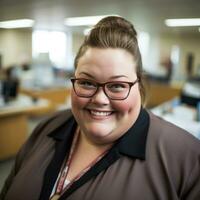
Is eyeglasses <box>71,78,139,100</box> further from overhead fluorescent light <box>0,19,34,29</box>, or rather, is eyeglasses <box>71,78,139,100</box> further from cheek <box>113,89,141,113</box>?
overhead fluorescent light <box>0,19,34,29</box>

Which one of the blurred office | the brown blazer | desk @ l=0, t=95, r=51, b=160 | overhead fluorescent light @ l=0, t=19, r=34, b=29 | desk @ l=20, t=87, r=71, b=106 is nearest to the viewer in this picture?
the brown blazer

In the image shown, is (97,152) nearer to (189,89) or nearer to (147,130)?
(147,130)

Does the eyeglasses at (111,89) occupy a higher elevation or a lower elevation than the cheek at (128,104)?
higher

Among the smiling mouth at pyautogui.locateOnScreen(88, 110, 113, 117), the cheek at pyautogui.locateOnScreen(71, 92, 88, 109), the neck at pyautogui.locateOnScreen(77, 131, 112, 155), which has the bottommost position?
the neck at pyautogui.locateOnScreen(77, 131, 112, 155)

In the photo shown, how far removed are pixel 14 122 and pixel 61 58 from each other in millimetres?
2484

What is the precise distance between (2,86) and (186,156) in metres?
2.75

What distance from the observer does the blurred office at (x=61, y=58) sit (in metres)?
0.73

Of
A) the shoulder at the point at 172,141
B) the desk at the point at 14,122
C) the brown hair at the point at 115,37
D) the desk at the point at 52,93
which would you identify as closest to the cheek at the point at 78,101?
the brown hair at the point at 115,37

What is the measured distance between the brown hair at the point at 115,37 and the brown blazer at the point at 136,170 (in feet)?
0.53

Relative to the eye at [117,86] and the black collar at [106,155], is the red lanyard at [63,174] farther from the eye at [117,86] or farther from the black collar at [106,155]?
the eye at [117,86]

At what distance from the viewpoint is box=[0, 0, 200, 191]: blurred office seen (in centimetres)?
73

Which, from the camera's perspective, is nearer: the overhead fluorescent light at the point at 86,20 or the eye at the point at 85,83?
the eye at the point at 85,83

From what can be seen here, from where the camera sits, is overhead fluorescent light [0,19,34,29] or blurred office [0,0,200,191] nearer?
blurred office [0,0,200,191]

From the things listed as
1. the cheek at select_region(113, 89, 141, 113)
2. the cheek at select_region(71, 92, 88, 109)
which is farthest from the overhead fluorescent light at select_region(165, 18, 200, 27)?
the cheek at select_region(71, 92, 88, 109)
